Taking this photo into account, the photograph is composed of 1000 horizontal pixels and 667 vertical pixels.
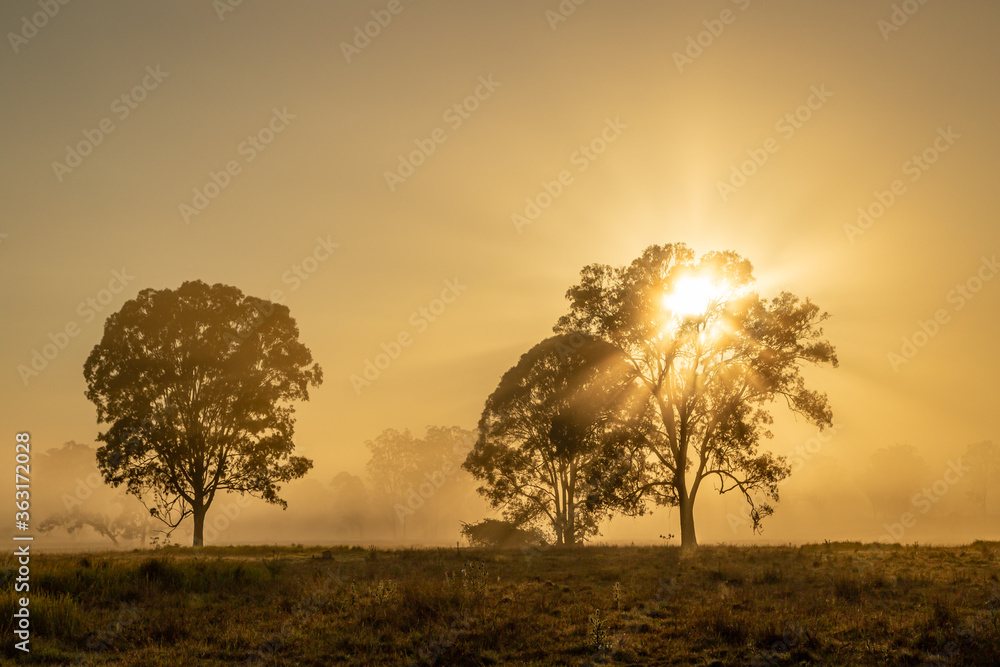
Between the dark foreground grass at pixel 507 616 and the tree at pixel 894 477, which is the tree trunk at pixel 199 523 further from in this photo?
the tree at pixel 894 477

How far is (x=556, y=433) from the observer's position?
36.3m

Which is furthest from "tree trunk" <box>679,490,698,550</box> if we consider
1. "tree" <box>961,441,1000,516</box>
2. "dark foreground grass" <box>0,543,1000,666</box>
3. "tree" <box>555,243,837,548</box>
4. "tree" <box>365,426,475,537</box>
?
"tree" <box>961,441,1000,516</box>

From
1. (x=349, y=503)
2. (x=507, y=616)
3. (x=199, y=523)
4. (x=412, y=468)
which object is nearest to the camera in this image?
(x=507, y=616)

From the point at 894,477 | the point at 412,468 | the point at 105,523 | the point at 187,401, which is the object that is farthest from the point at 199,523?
the point at 894,477

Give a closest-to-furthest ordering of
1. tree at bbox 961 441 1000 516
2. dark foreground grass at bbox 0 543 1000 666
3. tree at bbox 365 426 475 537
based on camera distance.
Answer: dark foreground grass at bbox 0 543 1000 666, tree at bbox 365 426 475 537, tree at bbox 961 441 1000 516

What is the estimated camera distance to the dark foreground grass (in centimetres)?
1123

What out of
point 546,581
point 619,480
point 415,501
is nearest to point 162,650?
point 546,581

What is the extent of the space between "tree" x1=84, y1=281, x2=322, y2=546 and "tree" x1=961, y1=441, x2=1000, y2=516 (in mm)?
126507

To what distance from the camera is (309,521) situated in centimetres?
15612

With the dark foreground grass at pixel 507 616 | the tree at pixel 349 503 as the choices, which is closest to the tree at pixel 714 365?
the dark foreground grass at pixel 507 616

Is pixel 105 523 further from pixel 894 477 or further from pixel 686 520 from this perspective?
pixel 894 477

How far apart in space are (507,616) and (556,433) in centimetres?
2326

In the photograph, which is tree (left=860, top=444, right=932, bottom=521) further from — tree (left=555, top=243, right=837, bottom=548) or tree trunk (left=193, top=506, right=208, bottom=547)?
tree trunk (left=193, top=506, right=208, bottom=547)

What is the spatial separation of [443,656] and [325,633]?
2.51 meters
